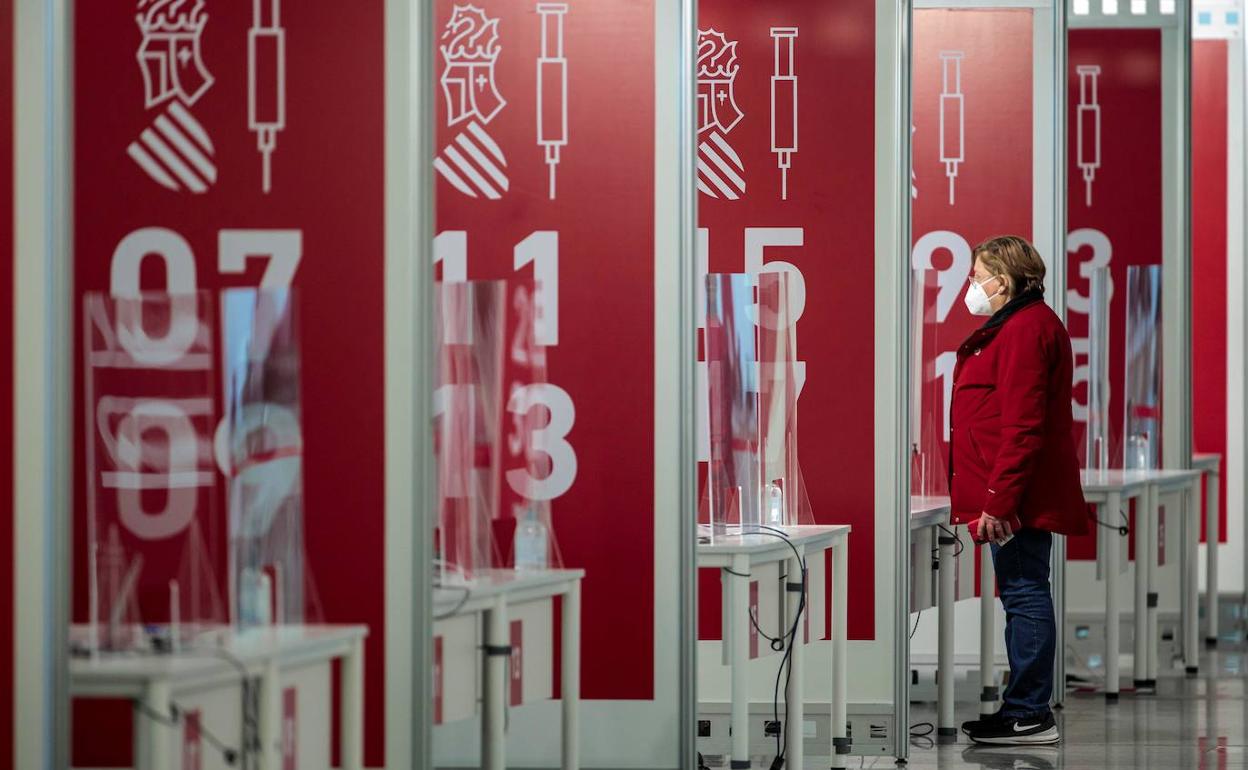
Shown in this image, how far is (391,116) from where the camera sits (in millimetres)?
3674

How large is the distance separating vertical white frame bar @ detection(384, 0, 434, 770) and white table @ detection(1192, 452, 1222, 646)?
4.76 meters

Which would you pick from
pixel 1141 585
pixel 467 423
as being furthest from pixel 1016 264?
pixel 467 423

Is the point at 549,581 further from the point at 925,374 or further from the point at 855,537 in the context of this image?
the point at 925,374

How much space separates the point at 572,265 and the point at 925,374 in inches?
75.0

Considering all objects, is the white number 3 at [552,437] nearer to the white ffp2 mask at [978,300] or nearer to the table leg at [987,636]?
the white ffp2 mask at [978,300]

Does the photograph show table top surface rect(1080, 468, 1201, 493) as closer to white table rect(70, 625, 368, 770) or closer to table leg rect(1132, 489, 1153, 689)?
table leg rect(1132, 489, 1153, 689)

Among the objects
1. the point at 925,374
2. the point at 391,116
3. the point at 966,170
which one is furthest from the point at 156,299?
the point at 966,170

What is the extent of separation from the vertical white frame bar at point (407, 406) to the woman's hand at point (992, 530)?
7.56ft

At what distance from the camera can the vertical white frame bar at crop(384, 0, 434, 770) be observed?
366cm

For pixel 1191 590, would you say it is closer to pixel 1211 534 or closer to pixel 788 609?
pixel 1211 534

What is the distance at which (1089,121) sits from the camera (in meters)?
7.60

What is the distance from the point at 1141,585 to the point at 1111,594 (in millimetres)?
232

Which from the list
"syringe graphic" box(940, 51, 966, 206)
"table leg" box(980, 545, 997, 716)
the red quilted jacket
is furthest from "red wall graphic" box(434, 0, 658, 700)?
"syringe graphic" box(940, 51, 966, 206)

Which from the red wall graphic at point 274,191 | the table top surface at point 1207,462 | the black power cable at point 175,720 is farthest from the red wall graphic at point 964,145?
the black power cable at point 175,720
